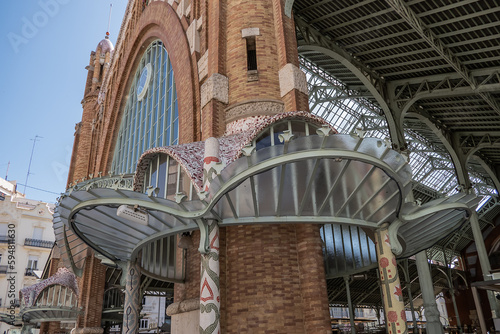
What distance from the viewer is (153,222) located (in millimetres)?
9609

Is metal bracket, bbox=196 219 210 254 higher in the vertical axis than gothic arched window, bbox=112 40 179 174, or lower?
lower

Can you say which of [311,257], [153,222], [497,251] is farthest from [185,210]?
[497,251]

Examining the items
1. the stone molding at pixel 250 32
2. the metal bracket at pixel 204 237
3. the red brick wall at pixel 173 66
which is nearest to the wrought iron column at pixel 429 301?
the red brick wall at pixel 173 66

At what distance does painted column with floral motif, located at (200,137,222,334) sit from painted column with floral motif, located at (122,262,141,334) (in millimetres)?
3355

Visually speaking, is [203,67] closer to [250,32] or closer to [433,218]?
[250,32]

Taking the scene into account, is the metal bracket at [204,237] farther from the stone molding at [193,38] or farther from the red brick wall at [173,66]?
the stone molding at [193,38]

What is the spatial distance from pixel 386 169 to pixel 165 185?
613 cm

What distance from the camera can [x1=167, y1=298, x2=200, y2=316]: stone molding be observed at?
1099 centimetres

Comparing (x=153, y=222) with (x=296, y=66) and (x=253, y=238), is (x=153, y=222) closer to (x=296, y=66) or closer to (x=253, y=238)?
(x=253, y=238)

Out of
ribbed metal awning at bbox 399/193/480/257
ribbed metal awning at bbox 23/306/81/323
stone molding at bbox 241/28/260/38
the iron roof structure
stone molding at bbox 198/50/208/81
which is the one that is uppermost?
the iron roof structure

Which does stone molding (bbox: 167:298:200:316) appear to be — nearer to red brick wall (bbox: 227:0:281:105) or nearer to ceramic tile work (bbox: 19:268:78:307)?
red brick wall (bbox: 227:0:281:105)

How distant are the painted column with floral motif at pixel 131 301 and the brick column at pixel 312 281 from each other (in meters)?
4.43

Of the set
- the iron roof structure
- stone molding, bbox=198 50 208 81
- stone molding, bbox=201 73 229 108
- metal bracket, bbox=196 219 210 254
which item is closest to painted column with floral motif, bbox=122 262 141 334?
metal bracket, bbox=196 219 210 254

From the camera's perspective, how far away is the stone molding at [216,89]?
12.4 meters
